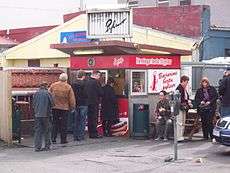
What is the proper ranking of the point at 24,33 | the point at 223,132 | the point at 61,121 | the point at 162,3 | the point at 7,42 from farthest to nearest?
the point at 7,42
the point at 24,33
the point at 162,3
the point at 61,121
the point at 223,132

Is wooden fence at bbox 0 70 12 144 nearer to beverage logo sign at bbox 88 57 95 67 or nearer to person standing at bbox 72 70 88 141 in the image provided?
person standing at bbox 72 70 88 141

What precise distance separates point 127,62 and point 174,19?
9865 mm

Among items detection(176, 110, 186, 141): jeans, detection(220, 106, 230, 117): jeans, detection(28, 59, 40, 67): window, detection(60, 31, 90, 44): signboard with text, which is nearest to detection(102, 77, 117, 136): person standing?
detection(176, 110, 186, 141): jeans

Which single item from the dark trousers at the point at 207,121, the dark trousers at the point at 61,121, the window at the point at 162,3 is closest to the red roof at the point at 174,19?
the window at the point at 162,3

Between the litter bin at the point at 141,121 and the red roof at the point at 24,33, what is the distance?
1751cm

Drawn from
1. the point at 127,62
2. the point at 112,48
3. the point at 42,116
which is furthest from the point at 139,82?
the point at 42,116

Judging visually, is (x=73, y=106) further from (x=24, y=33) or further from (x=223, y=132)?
(x=24, y=33)

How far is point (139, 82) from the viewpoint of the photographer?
16719mm

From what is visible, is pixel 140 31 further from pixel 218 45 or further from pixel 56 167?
pixel 56 167

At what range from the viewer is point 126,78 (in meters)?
16.5

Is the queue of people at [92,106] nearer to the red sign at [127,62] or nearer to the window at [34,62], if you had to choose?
the red sign at [127,62]

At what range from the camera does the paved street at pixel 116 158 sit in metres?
11.6

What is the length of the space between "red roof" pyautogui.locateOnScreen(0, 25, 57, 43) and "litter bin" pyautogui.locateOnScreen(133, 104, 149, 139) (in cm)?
1751

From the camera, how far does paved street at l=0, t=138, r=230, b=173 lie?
11570mm
